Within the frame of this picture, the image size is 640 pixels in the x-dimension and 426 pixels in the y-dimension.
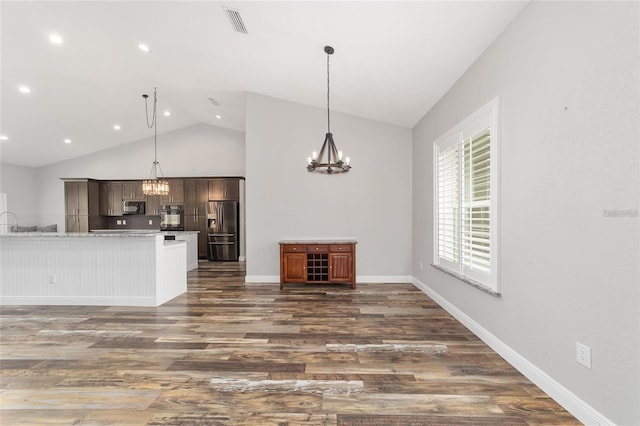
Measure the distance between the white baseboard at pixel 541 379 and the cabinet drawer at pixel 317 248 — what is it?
245 cm

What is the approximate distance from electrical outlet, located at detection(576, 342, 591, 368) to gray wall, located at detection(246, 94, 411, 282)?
3.99 meters

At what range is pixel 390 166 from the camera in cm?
593

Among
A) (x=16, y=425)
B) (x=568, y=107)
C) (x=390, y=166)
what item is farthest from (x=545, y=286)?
(x=390, y=166)

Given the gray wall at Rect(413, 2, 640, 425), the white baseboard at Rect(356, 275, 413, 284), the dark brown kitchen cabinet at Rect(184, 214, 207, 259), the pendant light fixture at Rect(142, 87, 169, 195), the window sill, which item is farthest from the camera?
the dark brown kitchen cabinet at Rect(184, 214, 207, 259)

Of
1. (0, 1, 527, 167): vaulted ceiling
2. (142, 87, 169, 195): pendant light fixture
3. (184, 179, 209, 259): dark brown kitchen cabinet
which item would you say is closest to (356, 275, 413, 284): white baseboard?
(0, 1, 527, 167): vaulted ceiling

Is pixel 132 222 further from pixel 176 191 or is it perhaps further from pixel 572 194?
pixel 572 194

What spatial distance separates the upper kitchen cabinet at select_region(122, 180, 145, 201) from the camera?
9.58 metres

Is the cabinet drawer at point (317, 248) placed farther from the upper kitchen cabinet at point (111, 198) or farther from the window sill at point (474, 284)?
the upper kitchen cabinet at point (111, 198)

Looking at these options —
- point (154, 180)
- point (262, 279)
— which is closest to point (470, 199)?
point (262, 279)

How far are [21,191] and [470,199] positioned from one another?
1215 cm

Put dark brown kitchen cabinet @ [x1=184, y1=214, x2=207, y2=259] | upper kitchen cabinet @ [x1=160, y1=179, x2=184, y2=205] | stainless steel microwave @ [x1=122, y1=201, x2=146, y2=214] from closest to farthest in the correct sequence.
Answer: 1. dark brown kitchen cabinet @ [x1=184, y1=214, x2=207, y2=259]
2. upper kitchen cabinet @ [x1=160, y1=179, x2=184, y2=205]
3. stainless steel microwave @ [x1=122, y1=201, x2=146, y2=214]

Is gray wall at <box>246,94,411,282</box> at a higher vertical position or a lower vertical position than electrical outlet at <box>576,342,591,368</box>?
higher

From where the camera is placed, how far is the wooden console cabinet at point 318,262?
217 inches

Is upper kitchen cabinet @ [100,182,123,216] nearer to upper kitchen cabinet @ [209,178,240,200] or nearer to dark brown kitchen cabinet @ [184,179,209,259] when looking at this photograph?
dark brown kitchen cabinet @ [184,179,209,259]
